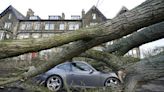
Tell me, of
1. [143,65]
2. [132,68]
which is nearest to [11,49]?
[132,68]

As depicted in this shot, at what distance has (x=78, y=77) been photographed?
28.5 feet

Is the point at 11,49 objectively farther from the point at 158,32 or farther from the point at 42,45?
the point at 158,32

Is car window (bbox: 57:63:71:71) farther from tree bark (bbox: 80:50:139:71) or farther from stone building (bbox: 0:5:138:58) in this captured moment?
stone building (bbox: 0:5:138:58)

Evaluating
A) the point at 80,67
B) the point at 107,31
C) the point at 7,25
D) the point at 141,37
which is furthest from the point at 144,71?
the point at 7,25

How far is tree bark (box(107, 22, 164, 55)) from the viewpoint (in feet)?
14.7

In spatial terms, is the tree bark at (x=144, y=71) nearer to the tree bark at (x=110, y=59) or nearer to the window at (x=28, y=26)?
the tree bark at (x=110, y=59)

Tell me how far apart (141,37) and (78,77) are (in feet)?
14.1

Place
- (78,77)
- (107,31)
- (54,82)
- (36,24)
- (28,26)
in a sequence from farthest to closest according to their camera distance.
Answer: (36,24) < (28,26) < (78,77) < (54,82) < (107,31)

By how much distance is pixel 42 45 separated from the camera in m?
2.46

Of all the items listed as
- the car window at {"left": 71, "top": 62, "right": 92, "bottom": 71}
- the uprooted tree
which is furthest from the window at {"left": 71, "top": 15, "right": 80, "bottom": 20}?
the uprooted tree

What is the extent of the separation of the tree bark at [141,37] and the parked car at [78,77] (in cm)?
269

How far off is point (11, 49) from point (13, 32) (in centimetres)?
3884

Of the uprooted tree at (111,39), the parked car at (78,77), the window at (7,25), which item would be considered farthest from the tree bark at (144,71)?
the window at (7,25)

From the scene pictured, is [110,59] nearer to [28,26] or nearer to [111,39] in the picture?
[111,39]
